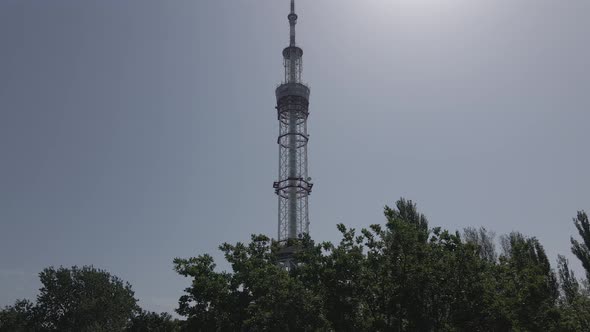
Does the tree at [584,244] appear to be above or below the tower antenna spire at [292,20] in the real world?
below

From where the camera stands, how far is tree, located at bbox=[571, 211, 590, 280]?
1649 inches

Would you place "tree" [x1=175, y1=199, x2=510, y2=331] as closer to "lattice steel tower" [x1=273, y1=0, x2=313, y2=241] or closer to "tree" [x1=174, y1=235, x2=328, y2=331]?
"tree" [x1=174, y1=235, x2=328, y2=331]

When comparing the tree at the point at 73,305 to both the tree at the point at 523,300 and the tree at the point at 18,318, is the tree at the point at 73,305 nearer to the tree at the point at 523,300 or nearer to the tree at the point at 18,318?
the tree at the point at 18,318

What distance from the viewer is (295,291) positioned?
67.1 ft

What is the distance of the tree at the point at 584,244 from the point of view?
4188cm

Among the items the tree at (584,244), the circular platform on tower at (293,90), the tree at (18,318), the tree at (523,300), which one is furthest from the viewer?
the circular platform on tower at (293,90)

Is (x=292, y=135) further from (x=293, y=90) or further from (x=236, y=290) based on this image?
(x=236, y=290)

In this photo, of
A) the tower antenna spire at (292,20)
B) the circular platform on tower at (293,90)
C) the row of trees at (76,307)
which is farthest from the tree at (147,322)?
the tower antenna spire at (292,20)

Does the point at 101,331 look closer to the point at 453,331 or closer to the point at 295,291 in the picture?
the point at 295,291

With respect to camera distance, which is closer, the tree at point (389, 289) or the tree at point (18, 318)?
the tree at point (389, 289)

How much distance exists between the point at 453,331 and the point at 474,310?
2073 millimetres

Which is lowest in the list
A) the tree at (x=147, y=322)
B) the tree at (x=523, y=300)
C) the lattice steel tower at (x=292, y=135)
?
the tree at (x=523, y=300)

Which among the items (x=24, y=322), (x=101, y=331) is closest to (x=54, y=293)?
(x=24, y=322)

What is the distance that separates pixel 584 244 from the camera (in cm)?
4309
